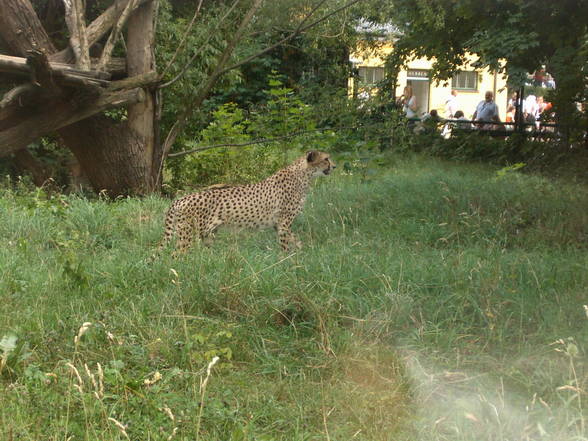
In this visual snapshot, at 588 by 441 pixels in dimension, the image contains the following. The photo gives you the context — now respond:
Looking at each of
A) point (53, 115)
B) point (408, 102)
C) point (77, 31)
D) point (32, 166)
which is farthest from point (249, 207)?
point (408, 102)

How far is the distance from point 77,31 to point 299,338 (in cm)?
579

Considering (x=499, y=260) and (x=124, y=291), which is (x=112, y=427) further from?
(x=499, y=260)

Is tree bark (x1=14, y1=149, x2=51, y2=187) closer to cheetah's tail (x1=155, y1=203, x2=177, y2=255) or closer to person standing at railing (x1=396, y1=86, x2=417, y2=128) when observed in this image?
cheetah's tail (x1=155, y1=203, x2=177, y2=255)

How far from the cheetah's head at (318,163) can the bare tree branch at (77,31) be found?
288 cm

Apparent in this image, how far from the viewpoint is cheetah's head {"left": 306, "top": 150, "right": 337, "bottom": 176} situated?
7.59m

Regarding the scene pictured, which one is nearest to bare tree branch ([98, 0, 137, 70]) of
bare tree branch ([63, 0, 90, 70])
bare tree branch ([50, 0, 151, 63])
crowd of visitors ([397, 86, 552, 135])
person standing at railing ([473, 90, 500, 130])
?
bare tree branch ([50, 0, 151, 63])

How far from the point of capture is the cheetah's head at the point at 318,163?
7.59 meters

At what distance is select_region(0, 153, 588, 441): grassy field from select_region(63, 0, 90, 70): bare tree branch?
107 inches

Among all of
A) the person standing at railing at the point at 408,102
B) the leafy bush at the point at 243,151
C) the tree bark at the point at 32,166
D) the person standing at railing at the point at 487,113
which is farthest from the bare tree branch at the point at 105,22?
the person standing at railing at the point at 487,113

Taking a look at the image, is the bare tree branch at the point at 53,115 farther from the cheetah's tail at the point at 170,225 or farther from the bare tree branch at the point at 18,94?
the cheetah's tail at the point at 170,225

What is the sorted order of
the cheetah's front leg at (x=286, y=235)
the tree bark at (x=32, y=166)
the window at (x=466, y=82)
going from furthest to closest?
the window at (x=466, y=82) < the tree bark at (x=32, y=166) < the cheetah's front leg at (x=286, y=235)

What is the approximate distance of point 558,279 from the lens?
16.5 ft

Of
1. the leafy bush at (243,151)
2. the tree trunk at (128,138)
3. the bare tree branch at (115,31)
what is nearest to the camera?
the bare tree branch at (115,31)

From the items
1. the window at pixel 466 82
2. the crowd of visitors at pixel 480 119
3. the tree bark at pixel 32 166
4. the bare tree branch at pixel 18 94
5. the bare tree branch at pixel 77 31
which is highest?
the bare tree branch at pixel 77 31
